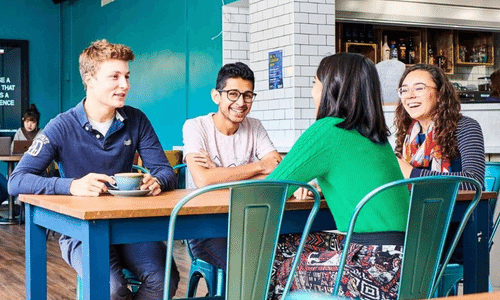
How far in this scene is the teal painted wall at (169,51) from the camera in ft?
25.3

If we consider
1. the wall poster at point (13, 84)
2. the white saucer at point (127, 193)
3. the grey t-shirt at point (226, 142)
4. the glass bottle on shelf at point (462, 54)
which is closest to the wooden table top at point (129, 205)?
the white saucer at point (127, 193)

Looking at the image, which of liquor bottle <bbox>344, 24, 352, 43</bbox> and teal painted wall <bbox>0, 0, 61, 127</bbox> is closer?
liquor bottle <bbox>344, 24, 352, 43</bbox>

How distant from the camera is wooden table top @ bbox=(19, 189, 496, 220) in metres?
2.10

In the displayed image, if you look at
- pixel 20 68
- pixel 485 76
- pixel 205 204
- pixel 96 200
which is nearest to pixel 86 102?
pixel 96 200

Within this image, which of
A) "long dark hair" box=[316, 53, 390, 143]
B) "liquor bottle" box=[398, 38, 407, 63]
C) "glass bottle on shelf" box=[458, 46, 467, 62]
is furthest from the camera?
"glass bottle on shelf" box=[458, 46, 467, 62]

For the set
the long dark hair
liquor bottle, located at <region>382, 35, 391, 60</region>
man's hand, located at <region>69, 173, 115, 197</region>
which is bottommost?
man's hand, located at <region>69, 173, 115, 197</region>

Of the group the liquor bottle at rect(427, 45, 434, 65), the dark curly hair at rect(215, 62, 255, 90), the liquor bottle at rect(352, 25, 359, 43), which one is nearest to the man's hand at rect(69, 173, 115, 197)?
the dark curly hair at rect(215, 62, 255, 90)

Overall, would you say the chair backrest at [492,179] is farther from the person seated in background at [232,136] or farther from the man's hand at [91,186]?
the man's hand at [91,186]

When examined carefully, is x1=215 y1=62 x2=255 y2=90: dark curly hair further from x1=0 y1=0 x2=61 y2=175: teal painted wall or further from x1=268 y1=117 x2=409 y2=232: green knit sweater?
x1=0 y1=0 x2=61 y2=175: teal painted wall

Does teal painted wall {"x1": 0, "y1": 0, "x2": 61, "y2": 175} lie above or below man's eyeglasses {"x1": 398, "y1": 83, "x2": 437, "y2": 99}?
above

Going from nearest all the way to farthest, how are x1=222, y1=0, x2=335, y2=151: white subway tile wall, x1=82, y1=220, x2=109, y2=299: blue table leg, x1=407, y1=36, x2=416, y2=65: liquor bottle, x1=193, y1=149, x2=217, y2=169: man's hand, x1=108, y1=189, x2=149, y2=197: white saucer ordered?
x1=82, y1=220, x2=109, y2=299: blue table leg, x1=108, y1=189, x2=149, y2=197: white saucer, x1=193, y1=149, x2=217, y2=169: man's hand, x1=222, y1=0, x2=335, y2=151: white subway tile wall, x1=407, y1=36, x2=416, y2=65: liquor bottle

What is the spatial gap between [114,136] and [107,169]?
0.44 feet

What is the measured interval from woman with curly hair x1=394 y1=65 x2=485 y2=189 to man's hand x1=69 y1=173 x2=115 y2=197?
3.91 feet

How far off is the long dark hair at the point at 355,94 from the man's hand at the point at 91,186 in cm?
81
